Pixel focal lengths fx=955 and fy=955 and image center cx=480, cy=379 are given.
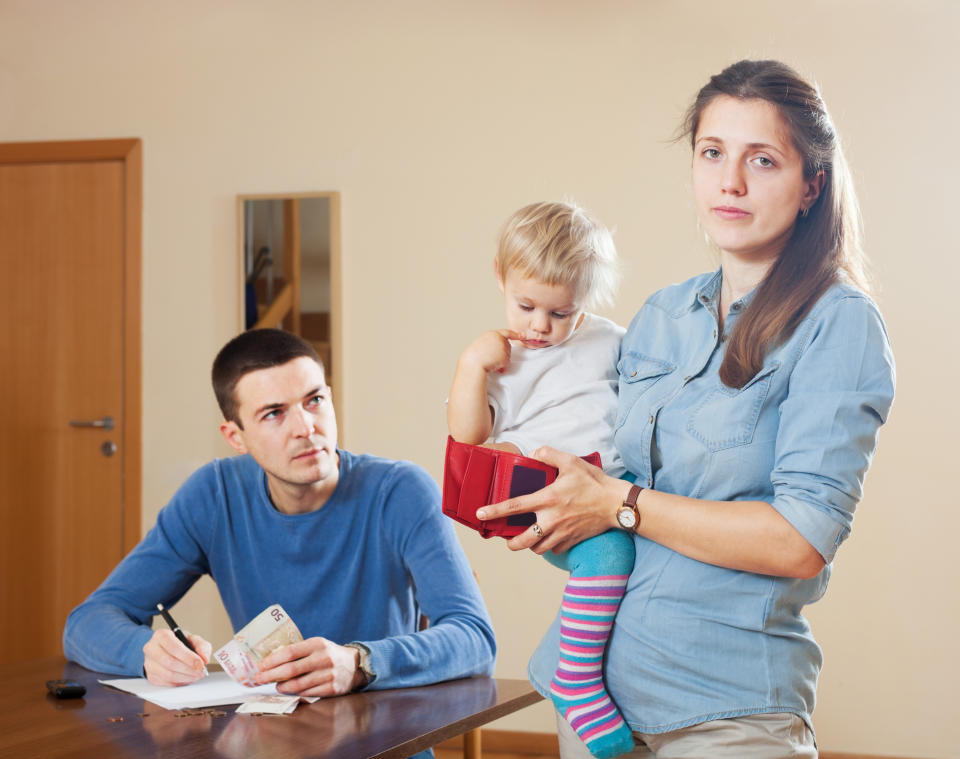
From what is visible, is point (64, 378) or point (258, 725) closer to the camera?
point (258, 725)

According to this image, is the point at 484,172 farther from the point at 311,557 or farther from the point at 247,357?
the point at 311,557

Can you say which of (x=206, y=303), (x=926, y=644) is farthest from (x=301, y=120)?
(x=926, y=644)

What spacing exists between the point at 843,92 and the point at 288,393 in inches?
100

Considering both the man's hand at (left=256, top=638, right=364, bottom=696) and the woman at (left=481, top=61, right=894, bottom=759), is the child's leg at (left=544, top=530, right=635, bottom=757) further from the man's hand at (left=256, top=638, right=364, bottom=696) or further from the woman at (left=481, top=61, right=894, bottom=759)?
the man's hand at (left=256, top=638, right=364, bottom=696)

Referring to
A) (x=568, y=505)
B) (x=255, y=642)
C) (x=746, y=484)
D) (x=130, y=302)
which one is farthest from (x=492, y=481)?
(x=130, y=302)

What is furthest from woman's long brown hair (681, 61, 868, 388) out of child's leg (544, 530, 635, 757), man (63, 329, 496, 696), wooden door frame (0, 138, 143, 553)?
wooden door frame (0, 138, 143, 553)

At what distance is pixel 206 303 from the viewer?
405 cm

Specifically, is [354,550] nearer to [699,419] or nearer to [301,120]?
[699,419]

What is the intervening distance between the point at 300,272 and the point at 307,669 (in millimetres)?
2583

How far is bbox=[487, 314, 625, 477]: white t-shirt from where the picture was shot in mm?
1446

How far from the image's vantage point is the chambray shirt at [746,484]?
1064 millimetres

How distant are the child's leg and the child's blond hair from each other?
46 centimetres

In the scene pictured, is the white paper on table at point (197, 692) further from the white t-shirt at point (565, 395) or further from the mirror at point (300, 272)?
the mirror at point (300, 272)

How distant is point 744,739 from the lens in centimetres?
110
